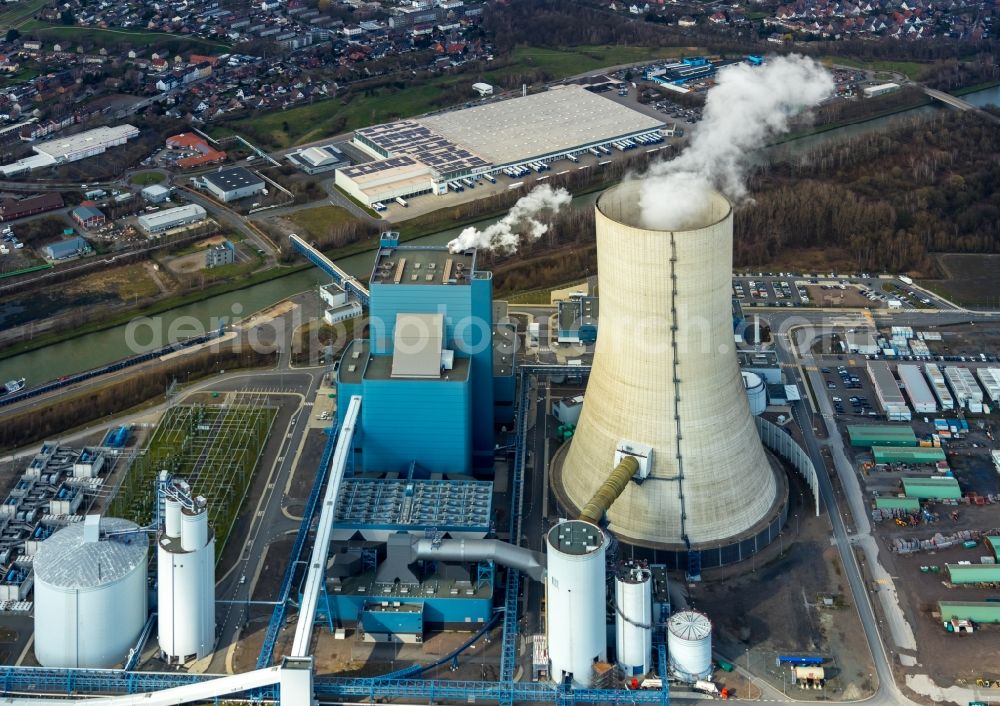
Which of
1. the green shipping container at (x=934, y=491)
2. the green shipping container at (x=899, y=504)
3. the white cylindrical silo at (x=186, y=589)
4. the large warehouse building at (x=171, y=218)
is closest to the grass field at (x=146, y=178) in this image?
the large warehouse building at (x=171, y=218)

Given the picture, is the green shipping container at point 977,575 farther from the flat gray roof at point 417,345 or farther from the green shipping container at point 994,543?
the flat gray roof at point 417,345

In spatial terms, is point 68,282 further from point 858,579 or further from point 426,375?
point 858,579

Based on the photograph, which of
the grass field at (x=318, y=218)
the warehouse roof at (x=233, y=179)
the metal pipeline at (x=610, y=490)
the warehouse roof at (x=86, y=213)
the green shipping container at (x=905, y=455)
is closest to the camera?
the metal pipeline at (x=610, y=490)

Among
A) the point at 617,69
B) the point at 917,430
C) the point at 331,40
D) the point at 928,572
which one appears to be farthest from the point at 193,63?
the point at 928,572

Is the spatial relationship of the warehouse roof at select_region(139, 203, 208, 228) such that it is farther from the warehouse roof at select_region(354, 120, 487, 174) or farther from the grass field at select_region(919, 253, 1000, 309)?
the grass field at select_region(919, 253, 1000, 309)

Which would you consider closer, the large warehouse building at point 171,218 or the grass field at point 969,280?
the grass field at point 969,280

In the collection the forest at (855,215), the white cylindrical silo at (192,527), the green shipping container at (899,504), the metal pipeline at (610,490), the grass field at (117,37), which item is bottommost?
the forest at (855,215)

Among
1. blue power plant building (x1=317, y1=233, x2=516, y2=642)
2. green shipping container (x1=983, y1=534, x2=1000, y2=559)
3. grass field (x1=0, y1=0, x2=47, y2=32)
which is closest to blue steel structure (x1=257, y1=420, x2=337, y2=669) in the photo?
blue power plant building (x1=317, y1=233, x2=516, y2=642)
